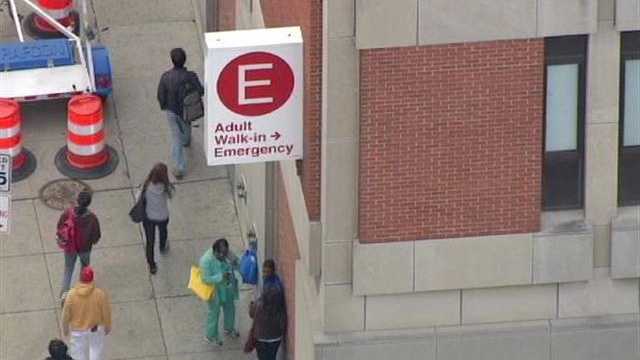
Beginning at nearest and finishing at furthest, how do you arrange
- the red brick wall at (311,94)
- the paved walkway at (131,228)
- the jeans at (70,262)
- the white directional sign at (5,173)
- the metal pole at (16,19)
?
the red brick wall at (311,94)
the white directional sign at (5,173)
the paved walkway at (131,228)
the jeans at (70,262)
the metal pole at (16,19)

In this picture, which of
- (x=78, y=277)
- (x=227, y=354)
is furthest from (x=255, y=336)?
(x=78, y=277)

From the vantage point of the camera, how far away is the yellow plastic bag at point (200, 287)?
22.9 metres

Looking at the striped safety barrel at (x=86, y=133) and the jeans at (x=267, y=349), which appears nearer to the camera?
the jeans at (x=267, y=349)

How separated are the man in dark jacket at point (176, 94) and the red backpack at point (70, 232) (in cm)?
277

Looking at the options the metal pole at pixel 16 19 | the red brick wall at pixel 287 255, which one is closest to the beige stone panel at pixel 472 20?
the red brick wall at pixel 287 255

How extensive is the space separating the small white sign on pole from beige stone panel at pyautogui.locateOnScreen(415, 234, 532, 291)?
4.58 m

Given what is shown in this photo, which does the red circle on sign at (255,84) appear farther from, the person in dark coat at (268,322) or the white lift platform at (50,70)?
the white lift platform at (50,70)

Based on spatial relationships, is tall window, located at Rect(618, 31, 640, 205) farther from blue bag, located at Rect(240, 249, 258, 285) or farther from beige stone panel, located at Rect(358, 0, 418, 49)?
blue bag, located at Rect(240, 249, 258, 285)

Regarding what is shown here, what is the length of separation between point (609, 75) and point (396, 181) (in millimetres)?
2071

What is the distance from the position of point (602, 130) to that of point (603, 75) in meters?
0.50

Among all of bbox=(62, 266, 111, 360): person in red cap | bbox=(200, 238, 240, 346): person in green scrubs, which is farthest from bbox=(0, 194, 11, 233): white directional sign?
bbox=(200, 238, 240, 346): person in green scrubs

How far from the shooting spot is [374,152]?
19031 mm

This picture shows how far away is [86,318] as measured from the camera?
871 inches

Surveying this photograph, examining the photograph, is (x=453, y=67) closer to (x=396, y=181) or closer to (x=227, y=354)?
(x=396, y=181)
